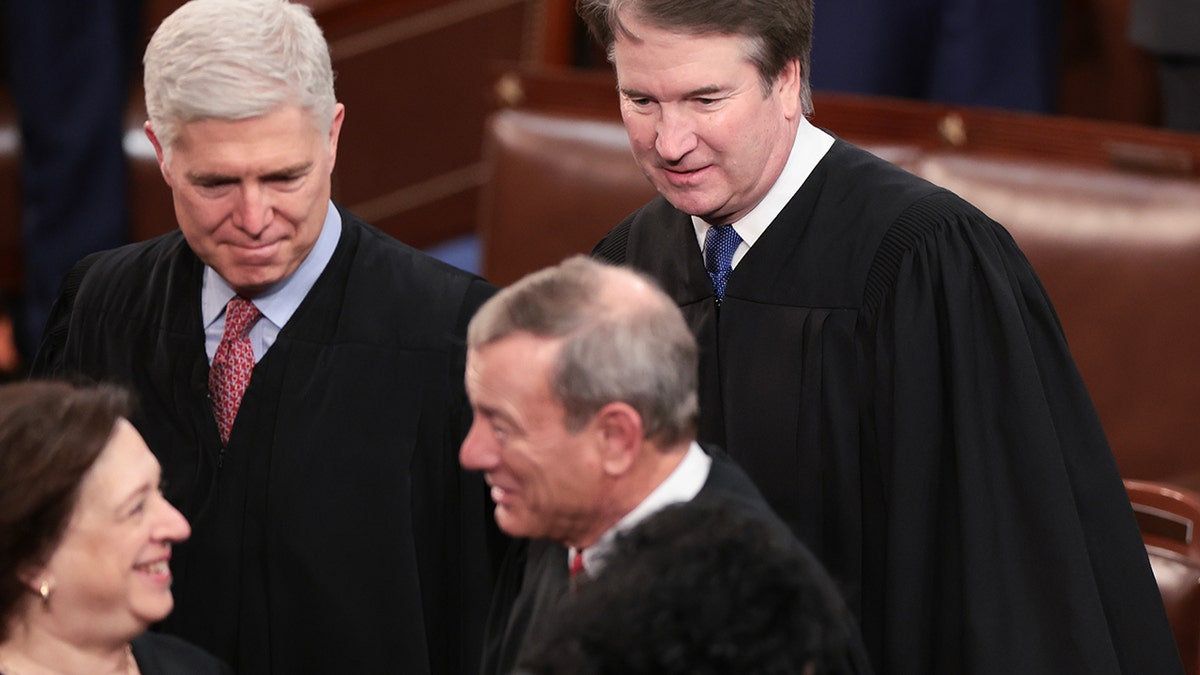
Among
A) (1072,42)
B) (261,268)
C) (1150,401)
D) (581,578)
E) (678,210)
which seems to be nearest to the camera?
(581,578)

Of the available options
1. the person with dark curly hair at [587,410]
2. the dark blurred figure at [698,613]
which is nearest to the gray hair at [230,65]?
the person with dark curly hair at [587,410]

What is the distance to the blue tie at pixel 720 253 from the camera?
124 inches

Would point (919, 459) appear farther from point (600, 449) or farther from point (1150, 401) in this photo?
point (1150, 401)

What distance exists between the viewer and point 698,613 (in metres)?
1.77

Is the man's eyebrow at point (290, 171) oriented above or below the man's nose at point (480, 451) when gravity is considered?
above

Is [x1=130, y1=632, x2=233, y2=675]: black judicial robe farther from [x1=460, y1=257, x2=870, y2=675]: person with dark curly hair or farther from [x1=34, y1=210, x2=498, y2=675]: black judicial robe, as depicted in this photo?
[x1=460, y1=257, x2=870, y2=675]: person with dark curly hair

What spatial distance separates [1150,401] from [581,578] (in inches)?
103

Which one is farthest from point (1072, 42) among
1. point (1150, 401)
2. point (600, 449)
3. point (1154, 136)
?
point (600, 449)

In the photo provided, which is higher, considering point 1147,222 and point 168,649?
point 1147,222

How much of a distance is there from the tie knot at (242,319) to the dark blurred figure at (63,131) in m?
3.25

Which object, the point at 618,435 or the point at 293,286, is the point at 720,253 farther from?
the point at 618,435

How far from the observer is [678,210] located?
3314mm

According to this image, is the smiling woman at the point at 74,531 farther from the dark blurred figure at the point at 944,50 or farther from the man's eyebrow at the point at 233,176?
the dark blurred figure at the point at 944,50

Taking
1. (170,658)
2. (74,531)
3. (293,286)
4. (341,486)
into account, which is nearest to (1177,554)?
(341,486)
